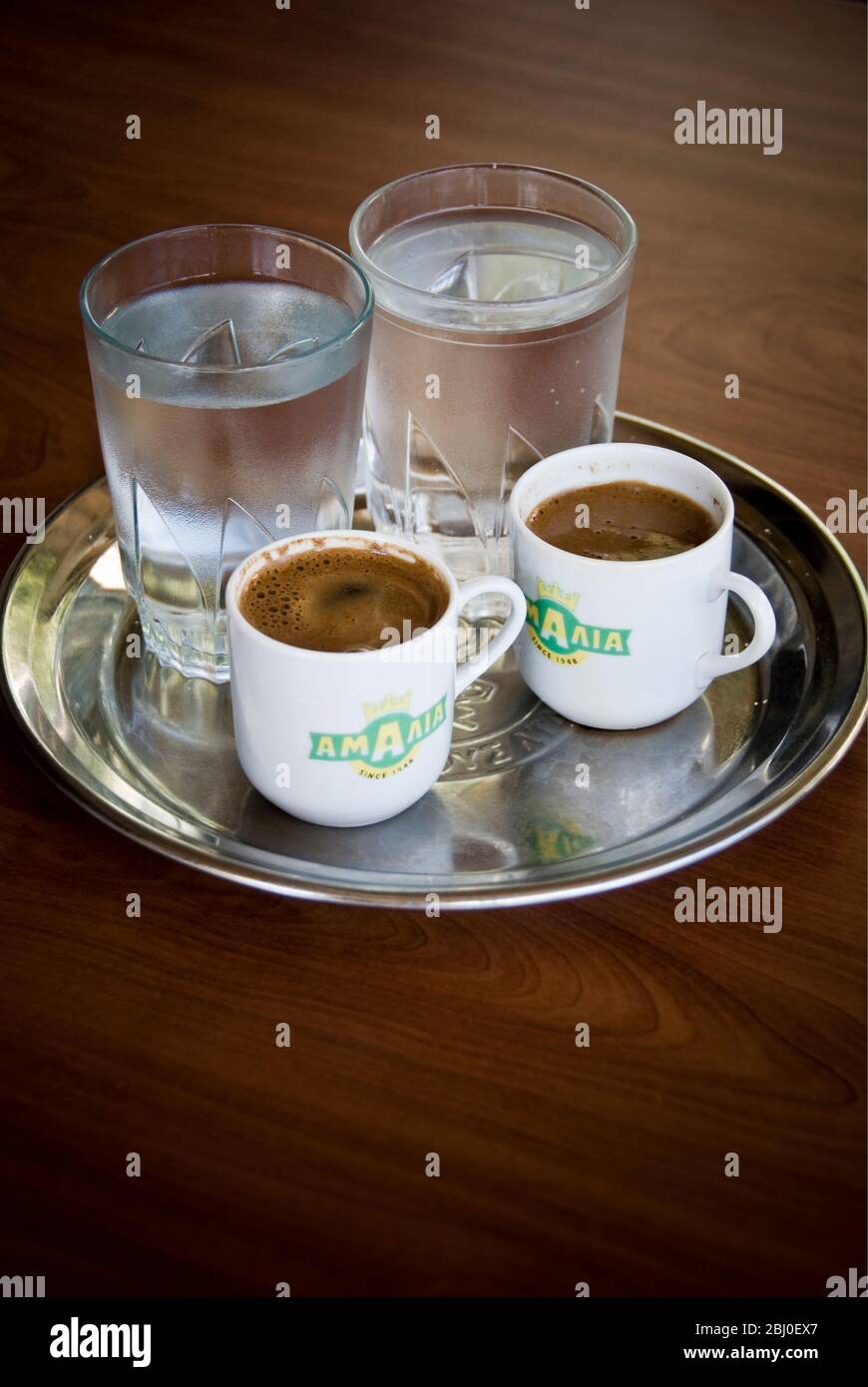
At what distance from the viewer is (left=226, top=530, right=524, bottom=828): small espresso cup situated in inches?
27.5

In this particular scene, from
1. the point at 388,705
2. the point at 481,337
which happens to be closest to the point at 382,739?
the point at 388,705

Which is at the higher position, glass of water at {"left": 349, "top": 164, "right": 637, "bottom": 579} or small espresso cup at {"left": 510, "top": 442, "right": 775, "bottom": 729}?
glass of water at {"left": 349, "top": 164, "right": 637, "bottom": 579}

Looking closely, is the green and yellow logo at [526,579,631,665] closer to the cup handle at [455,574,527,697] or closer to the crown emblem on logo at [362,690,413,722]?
the cup handle at [455,574,527,697]

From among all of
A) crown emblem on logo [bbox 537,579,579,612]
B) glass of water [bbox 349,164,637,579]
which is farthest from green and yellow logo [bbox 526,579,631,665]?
glass of water [bbox 349,164,637,579]

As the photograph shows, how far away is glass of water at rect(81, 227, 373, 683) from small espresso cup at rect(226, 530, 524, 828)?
5cm

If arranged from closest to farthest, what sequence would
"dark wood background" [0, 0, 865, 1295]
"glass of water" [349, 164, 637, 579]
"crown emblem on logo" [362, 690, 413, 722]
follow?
"dark wood background" [0, 0, 865, 1295] → "crown emblem on logo" [362, 690, 413, 722] → "glass of water" [349, 164, 637, 579]

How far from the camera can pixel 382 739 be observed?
72cm

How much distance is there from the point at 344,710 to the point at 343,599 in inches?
3.2

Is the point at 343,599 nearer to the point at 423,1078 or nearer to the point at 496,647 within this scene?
the point at 496,647

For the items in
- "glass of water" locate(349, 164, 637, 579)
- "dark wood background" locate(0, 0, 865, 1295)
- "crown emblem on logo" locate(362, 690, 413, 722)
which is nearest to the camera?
"dark wood background" locate(0, 0, 865, 1295)

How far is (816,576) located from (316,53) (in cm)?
91

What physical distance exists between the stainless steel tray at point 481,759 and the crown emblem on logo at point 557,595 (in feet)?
0.28

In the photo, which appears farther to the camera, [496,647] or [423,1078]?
[496,647]

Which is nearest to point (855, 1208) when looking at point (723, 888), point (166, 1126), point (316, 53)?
point (723, 888)
